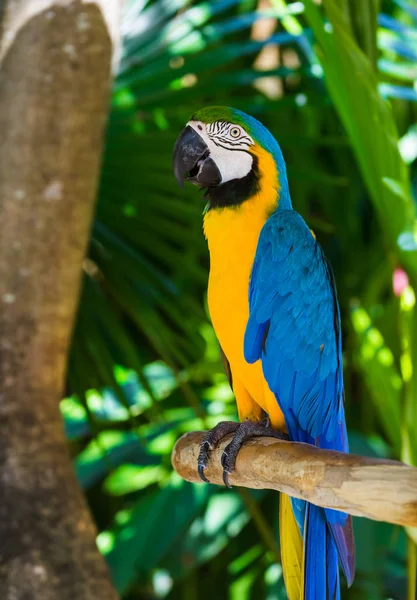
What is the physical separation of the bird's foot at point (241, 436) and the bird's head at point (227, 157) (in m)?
0.31

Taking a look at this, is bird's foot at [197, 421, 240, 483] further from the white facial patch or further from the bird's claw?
the white facial patch

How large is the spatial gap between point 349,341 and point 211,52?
3.11 ft

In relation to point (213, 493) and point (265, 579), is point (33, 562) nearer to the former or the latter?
point (213, 493)

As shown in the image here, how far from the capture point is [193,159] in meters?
0.88

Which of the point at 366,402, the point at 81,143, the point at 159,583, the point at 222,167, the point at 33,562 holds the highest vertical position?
the point at 81,143

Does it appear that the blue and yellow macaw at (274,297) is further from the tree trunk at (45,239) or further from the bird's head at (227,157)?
the tree trunk at (45,239)

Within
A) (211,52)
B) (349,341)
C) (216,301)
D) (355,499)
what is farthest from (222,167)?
A: (349,341)

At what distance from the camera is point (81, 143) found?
51.8 inches

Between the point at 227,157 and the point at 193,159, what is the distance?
0.04 metres

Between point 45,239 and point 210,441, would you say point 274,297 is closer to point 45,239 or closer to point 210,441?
point 210,441

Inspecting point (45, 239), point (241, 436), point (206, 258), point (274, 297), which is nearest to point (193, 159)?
point (274, 297)

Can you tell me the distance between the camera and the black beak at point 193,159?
875 millimetres

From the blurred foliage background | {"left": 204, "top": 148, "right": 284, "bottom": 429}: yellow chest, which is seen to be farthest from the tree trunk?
{"left": 204, "top": 148, "right": 284, "bottom": 429}: yellow chest

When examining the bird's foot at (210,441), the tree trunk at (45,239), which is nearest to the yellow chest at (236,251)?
the bird's foot at (210,441)
